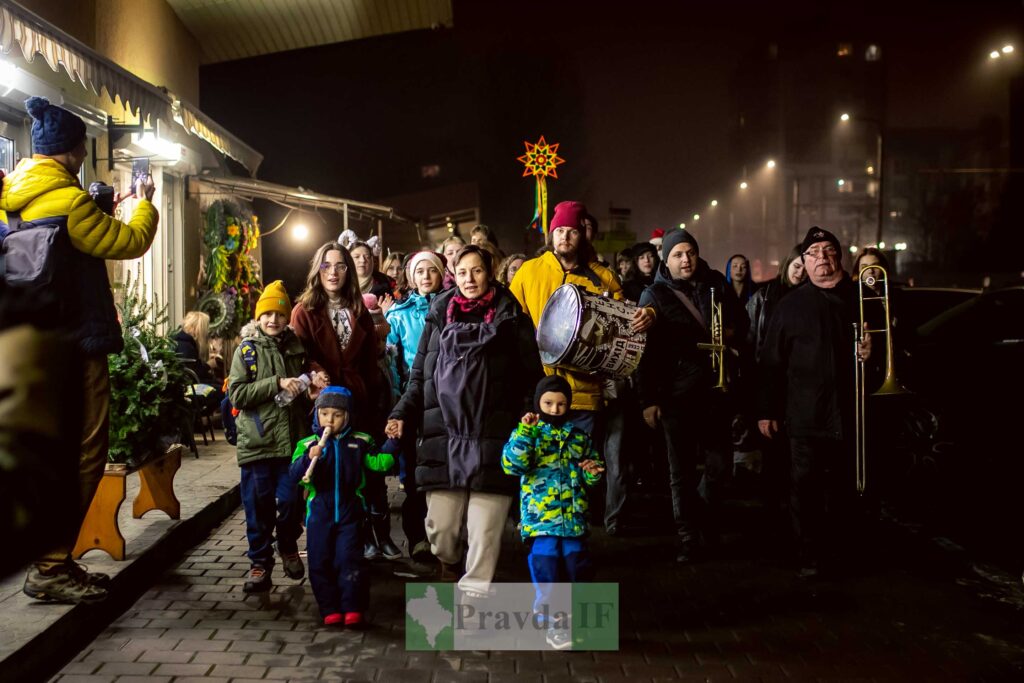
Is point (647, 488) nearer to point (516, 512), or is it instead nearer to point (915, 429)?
point (516, 512)

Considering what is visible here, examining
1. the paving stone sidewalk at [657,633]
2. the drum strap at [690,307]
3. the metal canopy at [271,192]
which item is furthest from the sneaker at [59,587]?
the metal canopy at [271,192]

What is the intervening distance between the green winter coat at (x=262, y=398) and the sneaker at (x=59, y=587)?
1.30 metres

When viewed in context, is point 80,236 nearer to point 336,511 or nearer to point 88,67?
point 336,511

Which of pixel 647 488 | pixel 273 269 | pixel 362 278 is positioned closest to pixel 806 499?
pixel 647 488

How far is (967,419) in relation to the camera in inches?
407

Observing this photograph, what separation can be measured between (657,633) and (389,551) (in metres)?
2.39

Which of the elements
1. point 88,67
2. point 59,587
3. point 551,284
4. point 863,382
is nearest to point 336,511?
point 59,587

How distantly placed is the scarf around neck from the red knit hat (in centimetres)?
146

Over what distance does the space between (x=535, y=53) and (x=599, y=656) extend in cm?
4239

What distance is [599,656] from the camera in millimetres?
5191

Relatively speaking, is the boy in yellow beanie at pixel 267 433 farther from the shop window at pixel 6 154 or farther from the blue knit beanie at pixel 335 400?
the shop window at pixel 6 154

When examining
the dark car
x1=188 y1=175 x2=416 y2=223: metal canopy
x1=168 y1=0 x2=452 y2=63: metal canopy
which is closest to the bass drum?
the dark car

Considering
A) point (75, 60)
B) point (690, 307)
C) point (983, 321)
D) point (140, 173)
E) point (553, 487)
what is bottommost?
point (553, 487)

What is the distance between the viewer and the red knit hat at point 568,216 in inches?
289
